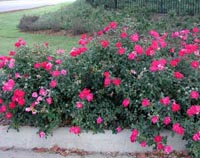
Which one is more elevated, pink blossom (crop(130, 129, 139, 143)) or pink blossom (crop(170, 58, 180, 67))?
pink blossom (crop(170, 58, 180, 67))

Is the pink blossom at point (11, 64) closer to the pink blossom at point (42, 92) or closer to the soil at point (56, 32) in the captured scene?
the pink blossom at point (42, 92)

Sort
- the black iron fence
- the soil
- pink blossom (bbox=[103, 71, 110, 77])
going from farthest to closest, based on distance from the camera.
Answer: the black iron fence < the soil < pink blossom (bbox=[103, 71, 110, 77])

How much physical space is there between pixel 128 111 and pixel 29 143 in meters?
1.15

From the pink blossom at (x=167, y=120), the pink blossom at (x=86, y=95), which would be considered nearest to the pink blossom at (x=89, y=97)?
the pink blossom at (x=86, y=95)

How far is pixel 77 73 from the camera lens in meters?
4.66

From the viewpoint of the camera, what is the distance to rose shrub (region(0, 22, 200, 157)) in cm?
420

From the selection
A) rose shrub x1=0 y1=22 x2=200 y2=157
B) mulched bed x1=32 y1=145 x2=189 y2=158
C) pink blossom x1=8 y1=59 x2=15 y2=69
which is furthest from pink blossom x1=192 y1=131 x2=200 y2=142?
pink blossom x1=8 y1=59 x2=15 y2=69

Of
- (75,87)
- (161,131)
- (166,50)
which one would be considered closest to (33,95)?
(75,87)

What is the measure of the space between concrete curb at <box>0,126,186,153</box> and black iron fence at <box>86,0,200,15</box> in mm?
9346

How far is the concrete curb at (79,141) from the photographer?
4.41 metres

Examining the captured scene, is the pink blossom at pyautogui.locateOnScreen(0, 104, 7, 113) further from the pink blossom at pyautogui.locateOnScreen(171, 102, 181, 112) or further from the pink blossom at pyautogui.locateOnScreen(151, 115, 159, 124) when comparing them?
the pink blossom at pyautogui.locateOnScreen(171, 102, 181, 112)

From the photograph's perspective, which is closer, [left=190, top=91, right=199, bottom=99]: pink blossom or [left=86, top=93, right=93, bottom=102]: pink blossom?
[left=190, top=91, right=199, bottom=99]: pink blossom

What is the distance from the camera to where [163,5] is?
1376 centimetres

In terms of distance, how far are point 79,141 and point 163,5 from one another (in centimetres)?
1000
